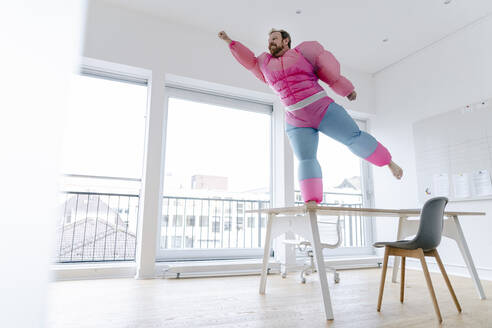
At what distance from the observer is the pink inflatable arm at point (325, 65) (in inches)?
76.0

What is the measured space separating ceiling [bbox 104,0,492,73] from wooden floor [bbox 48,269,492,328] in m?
2.63

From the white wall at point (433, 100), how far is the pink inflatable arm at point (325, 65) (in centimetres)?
224

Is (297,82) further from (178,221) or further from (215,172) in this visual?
(178,221)

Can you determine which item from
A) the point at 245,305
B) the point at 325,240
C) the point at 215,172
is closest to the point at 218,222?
the point at 215,172

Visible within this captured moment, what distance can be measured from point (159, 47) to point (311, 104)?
2.12 m

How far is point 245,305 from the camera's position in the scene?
1.91m

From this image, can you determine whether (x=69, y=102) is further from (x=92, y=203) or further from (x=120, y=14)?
(x=92, y=203)

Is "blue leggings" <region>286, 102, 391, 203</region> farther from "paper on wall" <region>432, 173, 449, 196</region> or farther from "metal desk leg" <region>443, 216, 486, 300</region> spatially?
"paper on wall" <region>432, 173, 449, 196</region>

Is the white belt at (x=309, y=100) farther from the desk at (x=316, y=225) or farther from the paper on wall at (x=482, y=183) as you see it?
the paper on wall at (x=482, y=183)

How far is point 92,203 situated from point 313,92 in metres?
2.88

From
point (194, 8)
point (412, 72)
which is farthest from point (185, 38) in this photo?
point (412, 72)

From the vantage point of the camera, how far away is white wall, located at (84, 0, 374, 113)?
10.3ft

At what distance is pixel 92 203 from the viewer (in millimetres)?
3631

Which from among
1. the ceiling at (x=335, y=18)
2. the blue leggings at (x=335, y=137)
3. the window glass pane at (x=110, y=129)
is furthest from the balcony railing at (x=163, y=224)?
the ceiling at (x=335, y=18)
